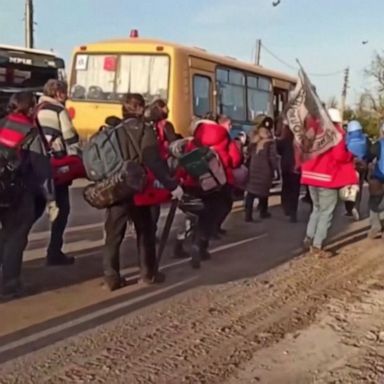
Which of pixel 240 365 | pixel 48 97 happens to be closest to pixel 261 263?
pixel 48 97

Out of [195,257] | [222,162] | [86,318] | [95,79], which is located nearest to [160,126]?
[222,162]

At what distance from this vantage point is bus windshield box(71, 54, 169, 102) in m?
14.9

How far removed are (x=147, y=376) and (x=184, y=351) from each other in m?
0.58

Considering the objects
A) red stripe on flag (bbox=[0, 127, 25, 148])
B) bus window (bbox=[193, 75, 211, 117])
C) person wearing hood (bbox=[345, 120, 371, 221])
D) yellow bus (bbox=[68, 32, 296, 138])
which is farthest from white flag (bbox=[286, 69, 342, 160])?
bus window (bbox=[193, 75, 211, 117])

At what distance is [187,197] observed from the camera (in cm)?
866

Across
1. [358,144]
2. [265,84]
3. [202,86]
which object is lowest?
[358,144]

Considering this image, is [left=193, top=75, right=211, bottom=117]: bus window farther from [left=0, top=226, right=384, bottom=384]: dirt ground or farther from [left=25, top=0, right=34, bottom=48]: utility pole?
[left=25, top=0, right=34, bottom=48]: utility pole

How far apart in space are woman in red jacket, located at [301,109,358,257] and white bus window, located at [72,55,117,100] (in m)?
6.92

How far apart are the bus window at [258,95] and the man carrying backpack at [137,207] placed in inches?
410

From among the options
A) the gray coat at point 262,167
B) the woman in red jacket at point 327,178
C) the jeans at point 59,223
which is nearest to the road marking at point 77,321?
the jeans at point 59,223

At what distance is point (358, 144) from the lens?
1211 centimetres

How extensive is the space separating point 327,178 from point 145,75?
6765 mm

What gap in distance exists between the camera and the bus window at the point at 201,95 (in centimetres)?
1527

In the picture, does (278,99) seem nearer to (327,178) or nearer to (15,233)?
(327,178)
